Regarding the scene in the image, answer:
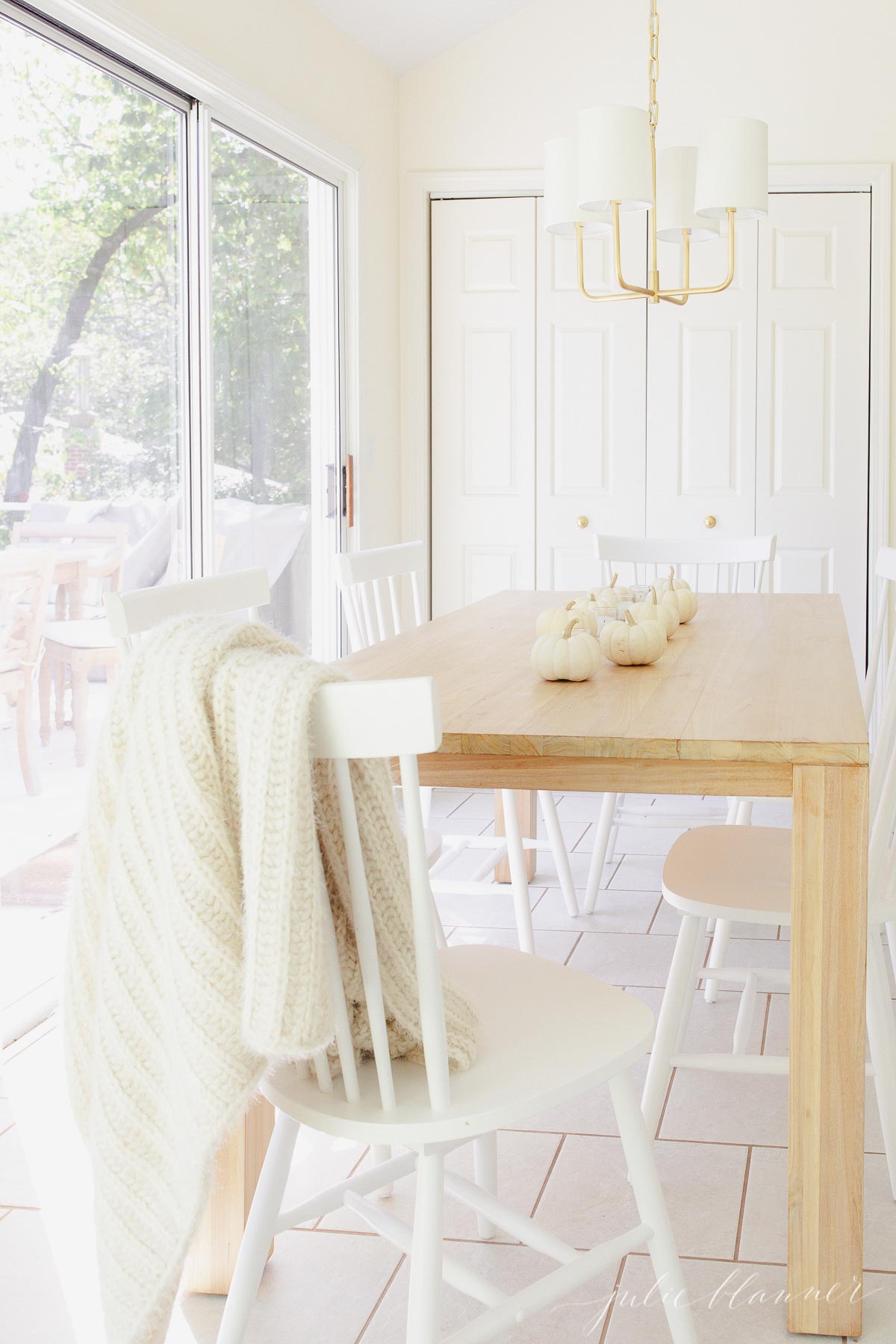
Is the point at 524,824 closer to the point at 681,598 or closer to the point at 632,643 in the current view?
the point at 681,598

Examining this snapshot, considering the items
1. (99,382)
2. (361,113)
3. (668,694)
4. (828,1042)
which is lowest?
(828,1042)

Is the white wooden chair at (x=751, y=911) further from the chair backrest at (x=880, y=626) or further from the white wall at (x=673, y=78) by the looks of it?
the white wall at (x=673, y=78)

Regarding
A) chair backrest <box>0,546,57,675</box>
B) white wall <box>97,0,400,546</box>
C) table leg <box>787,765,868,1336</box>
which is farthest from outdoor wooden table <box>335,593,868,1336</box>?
white wall <box>97,0,400,546</box>

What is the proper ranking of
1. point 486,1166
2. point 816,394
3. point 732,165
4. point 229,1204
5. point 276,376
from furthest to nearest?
point 816,394 < point 276,376 < point 732,165 < point 486,1166 < point 229,1204

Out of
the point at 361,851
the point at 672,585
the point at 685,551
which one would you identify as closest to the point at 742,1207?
the point at 361,851

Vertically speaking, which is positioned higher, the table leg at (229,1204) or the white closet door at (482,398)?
the white closet door at (482,398)

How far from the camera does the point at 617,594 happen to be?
263cm

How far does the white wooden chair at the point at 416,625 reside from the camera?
268 cm

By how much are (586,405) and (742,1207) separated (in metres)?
3.34

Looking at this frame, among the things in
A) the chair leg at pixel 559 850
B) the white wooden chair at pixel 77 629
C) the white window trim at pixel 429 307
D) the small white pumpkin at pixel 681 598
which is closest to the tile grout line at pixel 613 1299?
the small white pumpkin at pixel 681 598

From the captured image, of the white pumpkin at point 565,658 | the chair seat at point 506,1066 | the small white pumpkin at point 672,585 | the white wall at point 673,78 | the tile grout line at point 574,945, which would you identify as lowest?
the tile grout line at point 574,945

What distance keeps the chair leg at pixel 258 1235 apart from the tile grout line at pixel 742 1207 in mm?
750

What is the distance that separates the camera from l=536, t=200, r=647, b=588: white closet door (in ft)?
15.4

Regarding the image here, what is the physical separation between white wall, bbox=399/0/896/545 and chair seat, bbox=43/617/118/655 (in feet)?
8.59
